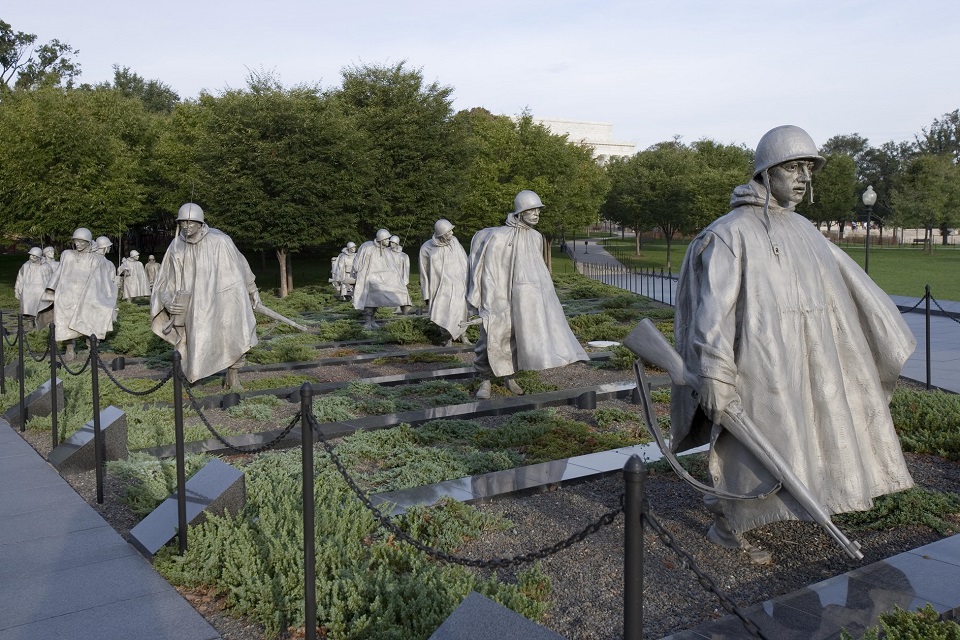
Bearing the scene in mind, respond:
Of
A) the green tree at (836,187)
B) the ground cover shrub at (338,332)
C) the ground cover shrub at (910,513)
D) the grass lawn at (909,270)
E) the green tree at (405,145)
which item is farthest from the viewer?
the green tree at (836,187)

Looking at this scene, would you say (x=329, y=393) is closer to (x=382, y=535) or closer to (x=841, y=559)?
(x=382, y=535)

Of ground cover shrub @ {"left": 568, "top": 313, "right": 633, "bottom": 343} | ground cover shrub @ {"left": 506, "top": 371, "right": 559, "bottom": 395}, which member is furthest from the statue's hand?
ground cover shrub @ {"left": 568, "top": 313, "right": 633, "bottom": 343}

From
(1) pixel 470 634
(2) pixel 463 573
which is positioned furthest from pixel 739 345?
(1) pixel 470 634

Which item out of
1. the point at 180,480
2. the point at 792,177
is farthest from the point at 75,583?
the point at 792,177

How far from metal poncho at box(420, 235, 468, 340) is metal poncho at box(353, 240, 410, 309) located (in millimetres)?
2086

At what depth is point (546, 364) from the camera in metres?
9.68

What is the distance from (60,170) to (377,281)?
1913 cm

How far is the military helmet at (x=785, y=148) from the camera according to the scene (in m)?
4.39

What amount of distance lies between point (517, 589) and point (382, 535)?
1.25 meters

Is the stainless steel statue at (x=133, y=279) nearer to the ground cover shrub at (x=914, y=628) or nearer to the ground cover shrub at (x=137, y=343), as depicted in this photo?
the ground cover shrub at (x=137, y=343)

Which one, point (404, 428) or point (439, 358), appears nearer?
point (404, 428)

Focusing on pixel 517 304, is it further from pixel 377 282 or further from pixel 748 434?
pixel 377 282

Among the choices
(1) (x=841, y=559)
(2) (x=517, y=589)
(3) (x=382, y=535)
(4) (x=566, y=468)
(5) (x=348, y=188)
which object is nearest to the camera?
(2) (x=517, y=589)

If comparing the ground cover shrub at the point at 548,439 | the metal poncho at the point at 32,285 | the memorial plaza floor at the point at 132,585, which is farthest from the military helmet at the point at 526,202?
the metal poncho at the point at 32,285
